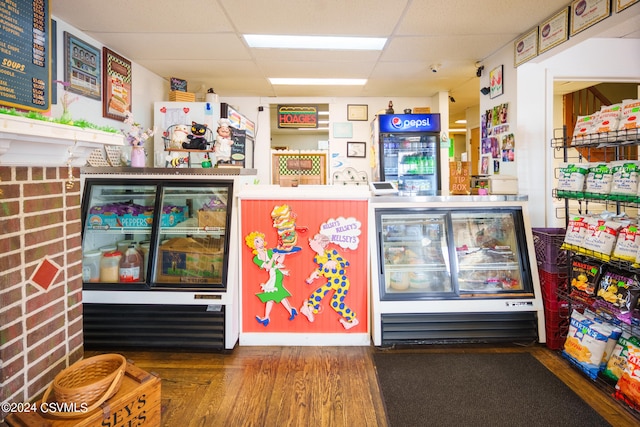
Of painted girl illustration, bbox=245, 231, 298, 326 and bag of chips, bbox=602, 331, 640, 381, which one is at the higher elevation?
painted girl illustration, bbox=245, 231, 298, 326

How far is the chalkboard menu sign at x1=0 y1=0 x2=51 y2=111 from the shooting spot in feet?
6.68

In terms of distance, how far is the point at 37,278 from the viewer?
1739 mm

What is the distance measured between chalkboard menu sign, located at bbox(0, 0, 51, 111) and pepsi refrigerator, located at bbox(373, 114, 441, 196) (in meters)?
3.82

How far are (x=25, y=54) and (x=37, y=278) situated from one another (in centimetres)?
139

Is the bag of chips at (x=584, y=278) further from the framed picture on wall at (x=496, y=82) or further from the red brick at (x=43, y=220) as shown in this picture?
the red brick at (x=43, y=220)

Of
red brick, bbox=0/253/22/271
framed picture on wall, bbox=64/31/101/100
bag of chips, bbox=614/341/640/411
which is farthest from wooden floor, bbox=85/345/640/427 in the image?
framed picture on wall, bbox=64/31/101/100

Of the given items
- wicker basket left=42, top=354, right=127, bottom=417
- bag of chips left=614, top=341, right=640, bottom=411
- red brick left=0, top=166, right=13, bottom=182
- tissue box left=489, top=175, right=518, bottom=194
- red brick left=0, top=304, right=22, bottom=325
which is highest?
tissue box left=489, top=175, right=518, bottom=194

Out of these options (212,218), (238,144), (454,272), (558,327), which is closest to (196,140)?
(212,218)

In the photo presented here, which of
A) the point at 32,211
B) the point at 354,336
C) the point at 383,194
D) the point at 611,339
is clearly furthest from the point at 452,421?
the point at 32,211

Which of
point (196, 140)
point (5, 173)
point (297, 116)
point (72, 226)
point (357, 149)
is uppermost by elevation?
point (297, 116)

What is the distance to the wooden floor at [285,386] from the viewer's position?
2.09 meters

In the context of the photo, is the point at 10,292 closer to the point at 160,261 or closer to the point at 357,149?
the point at 160,261

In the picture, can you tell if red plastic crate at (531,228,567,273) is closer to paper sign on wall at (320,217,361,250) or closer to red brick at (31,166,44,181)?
paper sign on wall at (320,217,361,250)

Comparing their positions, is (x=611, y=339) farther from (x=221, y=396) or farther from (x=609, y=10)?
(x=221, y=396)
